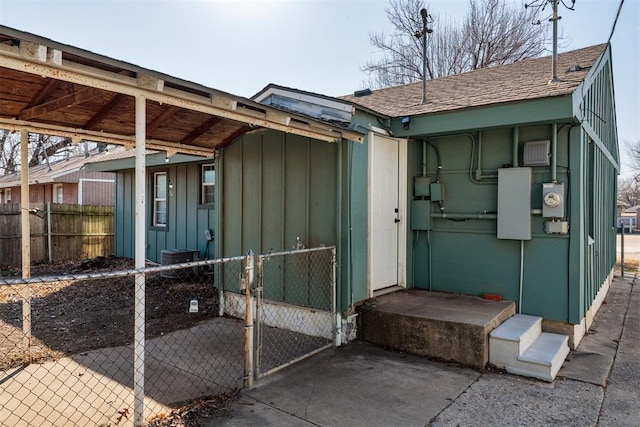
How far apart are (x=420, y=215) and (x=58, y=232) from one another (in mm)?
11091

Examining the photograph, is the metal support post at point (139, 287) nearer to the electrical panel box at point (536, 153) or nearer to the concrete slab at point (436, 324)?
the concrete slab at point (436, 324)

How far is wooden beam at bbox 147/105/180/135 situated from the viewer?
13.3 feet

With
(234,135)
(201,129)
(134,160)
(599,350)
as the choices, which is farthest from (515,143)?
(134,160)

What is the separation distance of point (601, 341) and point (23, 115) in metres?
7.02

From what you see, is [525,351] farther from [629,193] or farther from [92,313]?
[629,193]

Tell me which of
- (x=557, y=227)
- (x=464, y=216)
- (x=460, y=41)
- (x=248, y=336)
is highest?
(x=460, y=41)

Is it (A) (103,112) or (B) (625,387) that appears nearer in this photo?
(B) (625,387)

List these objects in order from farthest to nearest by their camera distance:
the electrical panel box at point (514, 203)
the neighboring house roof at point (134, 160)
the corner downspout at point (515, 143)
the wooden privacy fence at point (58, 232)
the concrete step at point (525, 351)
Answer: the wooden privacy fence at point (58, 232), the neighboring house roof at point (134, 160), the corner downspout at point (515, 143), the electrical panel box at point (514, 203), the concrete step at point (525, 351)

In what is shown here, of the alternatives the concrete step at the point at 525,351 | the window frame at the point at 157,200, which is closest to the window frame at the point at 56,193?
the window frame at the point at 157,200

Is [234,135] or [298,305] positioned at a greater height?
[234,135]

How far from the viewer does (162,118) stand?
4254mm

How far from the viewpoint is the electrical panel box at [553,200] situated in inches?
184

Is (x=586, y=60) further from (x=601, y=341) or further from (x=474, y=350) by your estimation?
(x=474, y=350)

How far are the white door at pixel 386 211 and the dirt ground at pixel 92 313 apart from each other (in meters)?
2.66
